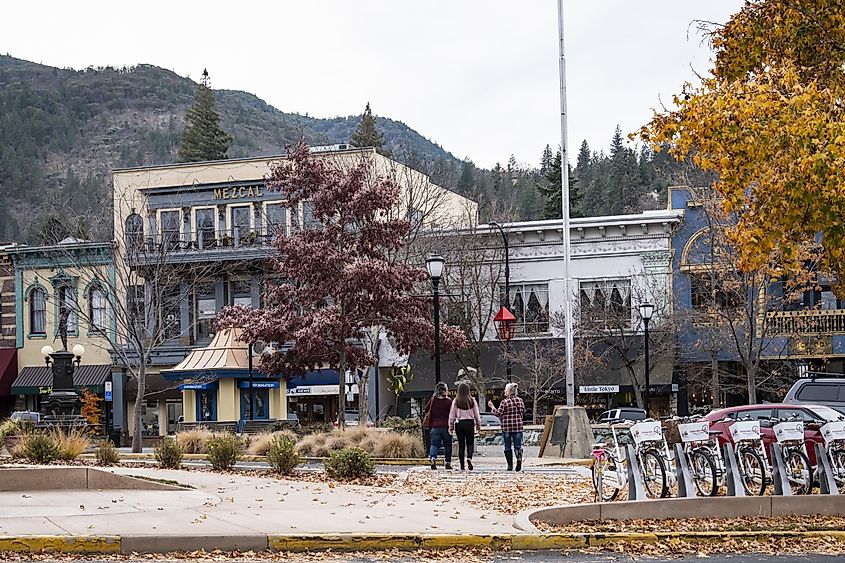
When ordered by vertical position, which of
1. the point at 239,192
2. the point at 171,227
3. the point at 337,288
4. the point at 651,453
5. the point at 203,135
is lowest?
the point at 651,453

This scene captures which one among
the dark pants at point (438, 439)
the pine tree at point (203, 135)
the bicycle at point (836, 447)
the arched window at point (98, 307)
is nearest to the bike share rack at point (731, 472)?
the bicycle at point (836, 447)

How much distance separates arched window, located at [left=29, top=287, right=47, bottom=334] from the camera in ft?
185

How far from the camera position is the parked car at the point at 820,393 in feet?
94.3

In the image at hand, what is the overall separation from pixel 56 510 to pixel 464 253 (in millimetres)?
34533

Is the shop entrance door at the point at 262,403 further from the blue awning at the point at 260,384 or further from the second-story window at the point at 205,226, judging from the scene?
the second-story window at the point at 205,226

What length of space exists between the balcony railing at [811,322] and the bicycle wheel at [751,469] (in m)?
29.4

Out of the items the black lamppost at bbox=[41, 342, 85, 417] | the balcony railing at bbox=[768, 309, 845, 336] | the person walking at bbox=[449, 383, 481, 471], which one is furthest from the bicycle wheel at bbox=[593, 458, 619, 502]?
the balcony railing at bbox=[768, 309, 845, 336]

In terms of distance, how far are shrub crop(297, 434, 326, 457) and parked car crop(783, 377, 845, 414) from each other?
11.1 meters

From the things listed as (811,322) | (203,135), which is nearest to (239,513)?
(811,322)

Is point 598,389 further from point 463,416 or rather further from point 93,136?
point 93,136

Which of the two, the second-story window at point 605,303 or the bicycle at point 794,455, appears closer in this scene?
the bicycle at point 794,455

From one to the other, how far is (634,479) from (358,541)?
436 centimetres

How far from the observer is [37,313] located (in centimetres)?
5666

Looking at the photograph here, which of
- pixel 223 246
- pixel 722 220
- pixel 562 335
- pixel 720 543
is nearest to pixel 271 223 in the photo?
pixel 223 246
